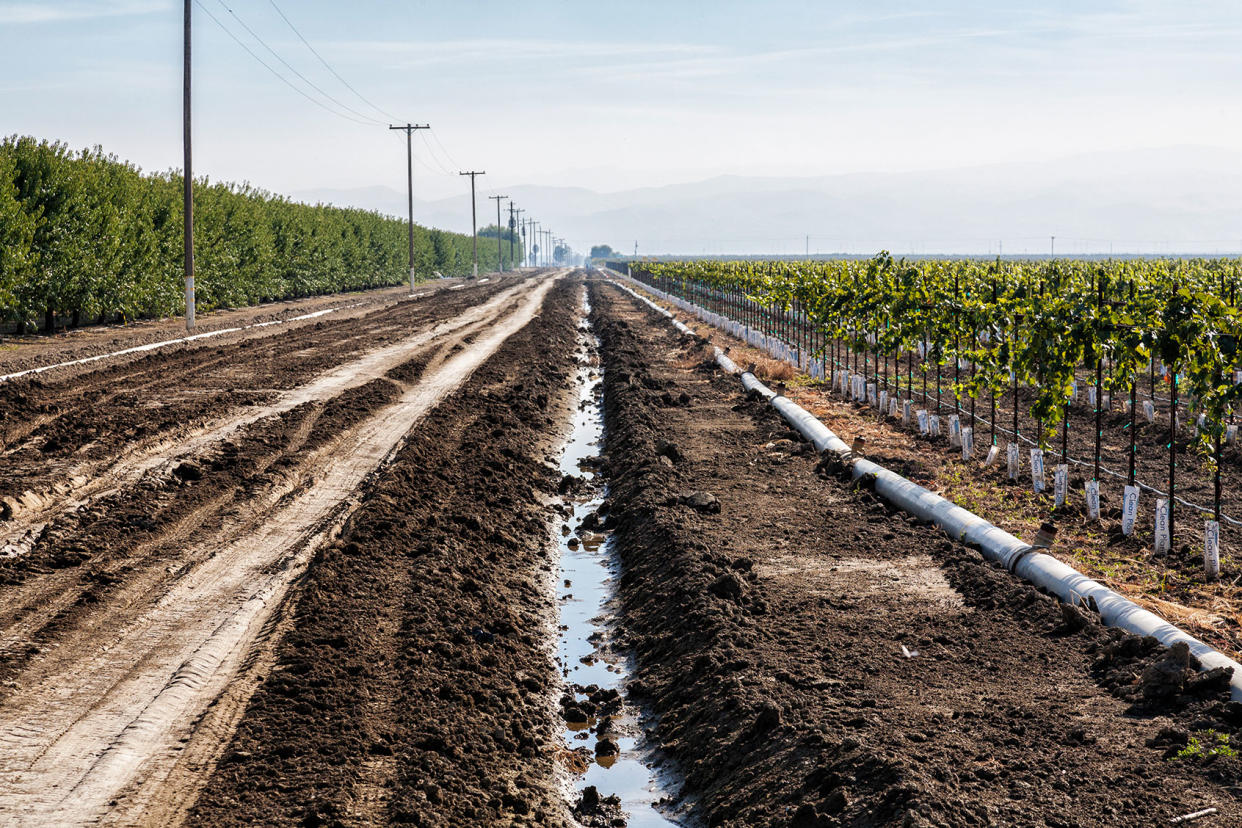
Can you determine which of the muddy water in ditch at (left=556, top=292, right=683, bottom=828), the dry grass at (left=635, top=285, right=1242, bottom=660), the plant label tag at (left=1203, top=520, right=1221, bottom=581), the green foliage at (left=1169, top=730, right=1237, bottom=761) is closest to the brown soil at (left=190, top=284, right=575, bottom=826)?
the muddy water in ditch at (left=556, top=292, right=683, bottom=828)

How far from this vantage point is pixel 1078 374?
25.2 metres

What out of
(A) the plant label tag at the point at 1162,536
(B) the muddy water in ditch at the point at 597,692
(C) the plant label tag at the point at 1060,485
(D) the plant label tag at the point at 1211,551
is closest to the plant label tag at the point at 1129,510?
(A) the plant label tag at the point at 1162,536

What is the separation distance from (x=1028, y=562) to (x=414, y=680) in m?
4.93

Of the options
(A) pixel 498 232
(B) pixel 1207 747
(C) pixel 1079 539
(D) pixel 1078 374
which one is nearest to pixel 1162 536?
(C) pixel 1079 539

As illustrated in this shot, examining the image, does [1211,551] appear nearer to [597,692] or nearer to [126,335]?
[597,692]

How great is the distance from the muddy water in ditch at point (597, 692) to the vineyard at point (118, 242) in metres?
18.9

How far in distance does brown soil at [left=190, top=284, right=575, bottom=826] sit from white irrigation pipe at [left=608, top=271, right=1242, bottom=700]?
3.63 metres

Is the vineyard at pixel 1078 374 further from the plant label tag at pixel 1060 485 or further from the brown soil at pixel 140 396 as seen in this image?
the brown soil at pixel 140 396

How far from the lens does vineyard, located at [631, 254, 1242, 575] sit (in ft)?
33.1

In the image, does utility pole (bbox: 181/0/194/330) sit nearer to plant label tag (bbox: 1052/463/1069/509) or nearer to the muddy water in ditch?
the muddy water in ditch

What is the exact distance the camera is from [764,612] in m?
8.39

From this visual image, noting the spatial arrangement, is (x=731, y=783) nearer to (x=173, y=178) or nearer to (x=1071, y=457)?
(x=1071, y=457)

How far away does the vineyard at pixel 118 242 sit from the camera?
26.9 metres

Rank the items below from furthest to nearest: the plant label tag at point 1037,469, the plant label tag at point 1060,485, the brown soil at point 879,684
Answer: the plant label tag at point 1037,469
the plant label tag at point 1060,485
the brown soil at point 879,684
